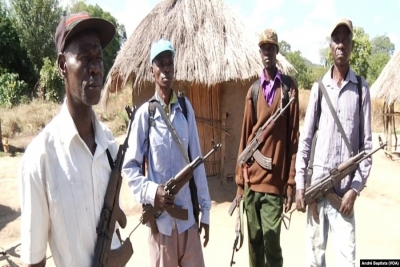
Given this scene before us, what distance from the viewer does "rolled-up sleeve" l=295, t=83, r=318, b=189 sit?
3.11 metres

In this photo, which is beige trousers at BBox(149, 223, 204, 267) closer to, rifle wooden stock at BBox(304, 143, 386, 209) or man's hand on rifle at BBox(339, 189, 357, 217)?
rifle wooden stock at BBox(304, 143, 386, 209)

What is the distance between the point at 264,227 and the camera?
131 inches

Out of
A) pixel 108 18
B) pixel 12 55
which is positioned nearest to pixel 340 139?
pixel 12 55

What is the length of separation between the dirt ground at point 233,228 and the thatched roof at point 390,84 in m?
2.07

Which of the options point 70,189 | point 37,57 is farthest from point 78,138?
point 37,57

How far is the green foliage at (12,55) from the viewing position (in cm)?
2062

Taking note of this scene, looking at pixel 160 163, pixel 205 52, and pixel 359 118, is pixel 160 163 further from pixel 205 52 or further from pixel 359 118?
pixel 205 52

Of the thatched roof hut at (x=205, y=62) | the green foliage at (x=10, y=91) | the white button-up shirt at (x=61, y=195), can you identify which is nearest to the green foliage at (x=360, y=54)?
the thatched roof hut at (x=205, y=62)

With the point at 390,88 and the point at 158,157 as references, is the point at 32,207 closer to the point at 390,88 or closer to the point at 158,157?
the point at 158,157

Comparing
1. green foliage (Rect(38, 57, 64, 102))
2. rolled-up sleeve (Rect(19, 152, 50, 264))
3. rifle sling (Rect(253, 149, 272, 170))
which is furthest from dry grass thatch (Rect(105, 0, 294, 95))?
green foliage (Rect(38, 57, 64, 102))

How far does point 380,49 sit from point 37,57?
6976 centimetres

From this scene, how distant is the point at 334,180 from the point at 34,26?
23.5 m

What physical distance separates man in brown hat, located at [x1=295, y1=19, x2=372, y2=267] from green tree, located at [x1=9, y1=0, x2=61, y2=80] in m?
22.2

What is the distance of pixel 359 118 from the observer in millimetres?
2967
